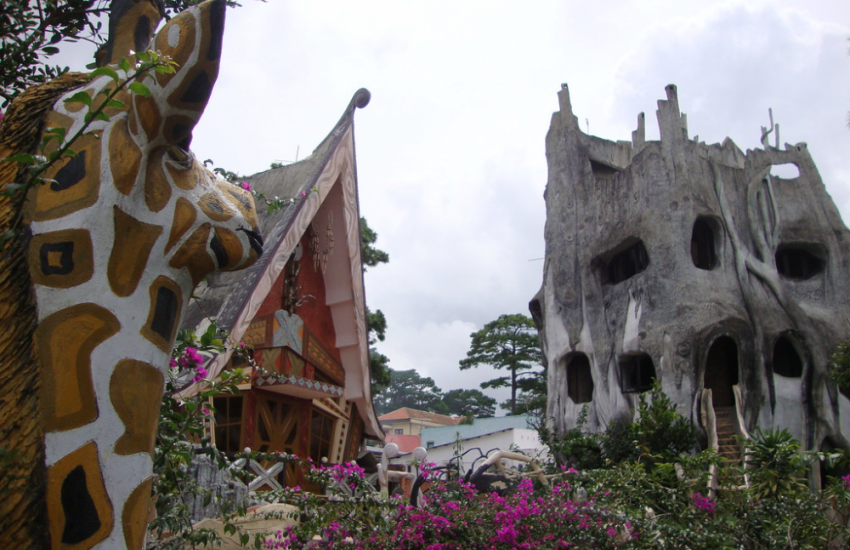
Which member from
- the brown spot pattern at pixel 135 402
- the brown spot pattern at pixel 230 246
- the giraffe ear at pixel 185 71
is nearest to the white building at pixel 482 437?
the brown spot pattern at pixel 230 246

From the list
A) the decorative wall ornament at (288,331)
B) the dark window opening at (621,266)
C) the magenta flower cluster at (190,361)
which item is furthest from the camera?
the dark window opening at (621,266)

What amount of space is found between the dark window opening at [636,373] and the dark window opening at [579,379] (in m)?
1.50

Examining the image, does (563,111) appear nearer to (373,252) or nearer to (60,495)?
(373,252)

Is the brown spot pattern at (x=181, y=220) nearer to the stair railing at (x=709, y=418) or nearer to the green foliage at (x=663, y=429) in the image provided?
the green foliage at (x=663, y=429)

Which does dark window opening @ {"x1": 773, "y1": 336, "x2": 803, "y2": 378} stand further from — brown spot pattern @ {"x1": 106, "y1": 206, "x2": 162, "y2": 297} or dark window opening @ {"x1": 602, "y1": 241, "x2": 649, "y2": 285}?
brown spot pattern @ {"x1": 106, "y1": 206, "x2": 162, "y2": 297}

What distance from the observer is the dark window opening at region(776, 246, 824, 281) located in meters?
19.6

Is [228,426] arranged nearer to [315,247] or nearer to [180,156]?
[315,247]

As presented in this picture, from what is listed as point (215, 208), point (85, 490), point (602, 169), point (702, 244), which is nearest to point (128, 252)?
point (215, 208)

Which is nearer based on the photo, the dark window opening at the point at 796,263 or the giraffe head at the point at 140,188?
the giraffe head at the point at 140,188

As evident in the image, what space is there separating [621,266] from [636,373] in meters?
3.40

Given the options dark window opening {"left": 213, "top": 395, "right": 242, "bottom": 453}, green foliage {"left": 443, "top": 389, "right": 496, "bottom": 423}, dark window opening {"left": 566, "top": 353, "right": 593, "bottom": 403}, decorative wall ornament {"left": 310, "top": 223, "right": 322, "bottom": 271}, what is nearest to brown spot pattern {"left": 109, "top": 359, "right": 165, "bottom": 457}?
dark window opening {"left": 213, "top": 395, "right": 242, "bottom": 453}

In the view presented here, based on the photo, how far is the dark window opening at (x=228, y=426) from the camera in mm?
7773

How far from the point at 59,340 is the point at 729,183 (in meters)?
19.8

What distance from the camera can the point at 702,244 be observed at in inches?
750
